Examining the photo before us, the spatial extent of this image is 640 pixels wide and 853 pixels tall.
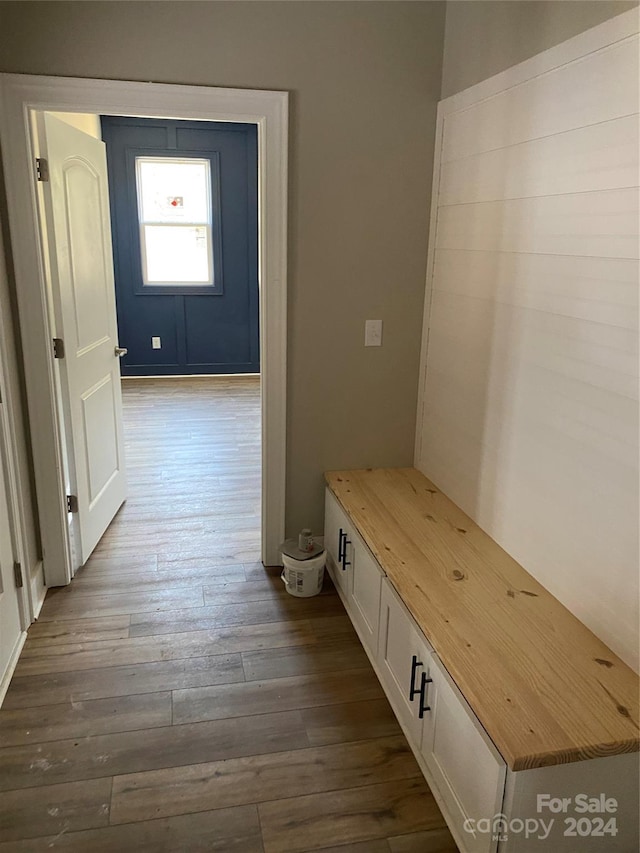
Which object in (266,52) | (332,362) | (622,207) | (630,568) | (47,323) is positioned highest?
(266,52)

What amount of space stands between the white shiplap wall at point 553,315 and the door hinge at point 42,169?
1578 mm

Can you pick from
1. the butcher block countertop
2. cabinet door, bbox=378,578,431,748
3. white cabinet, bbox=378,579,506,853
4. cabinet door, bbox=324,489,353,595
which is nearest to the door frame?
cabinet door, bbox=324,489,353,595

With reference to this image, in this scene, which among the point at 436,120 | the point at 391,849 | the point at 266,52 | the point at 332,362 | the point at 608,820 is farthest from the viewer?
the point at 332,362

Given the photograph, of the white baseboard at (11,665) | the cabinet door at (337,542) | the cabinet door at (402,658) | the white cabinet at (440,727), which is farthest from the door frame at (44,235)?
the white cabinet at (440,727)

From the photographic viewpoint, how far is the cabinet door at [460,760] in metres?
1.45

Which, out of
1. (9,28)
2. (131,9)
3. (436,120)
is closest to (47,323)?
(9,28)

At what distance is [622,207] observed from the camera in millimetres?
1550

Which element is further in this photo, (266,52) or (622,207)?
(266,52)

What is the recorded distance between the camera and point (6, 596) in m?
2.28

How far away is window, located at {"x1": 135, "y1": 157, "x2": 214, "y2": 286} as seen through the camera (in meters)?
6.50

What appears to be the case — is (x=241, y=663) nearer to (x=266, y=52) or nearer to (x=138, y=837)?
(x=138, y=837)

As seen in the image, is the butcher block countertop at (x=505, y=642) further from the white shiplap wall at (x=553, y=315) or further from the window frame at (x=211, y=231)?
the window frame at (x=211, y=231)

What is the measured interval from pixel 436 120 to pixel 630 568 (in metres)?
1.93

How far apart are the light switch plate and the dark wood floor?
114 cm
